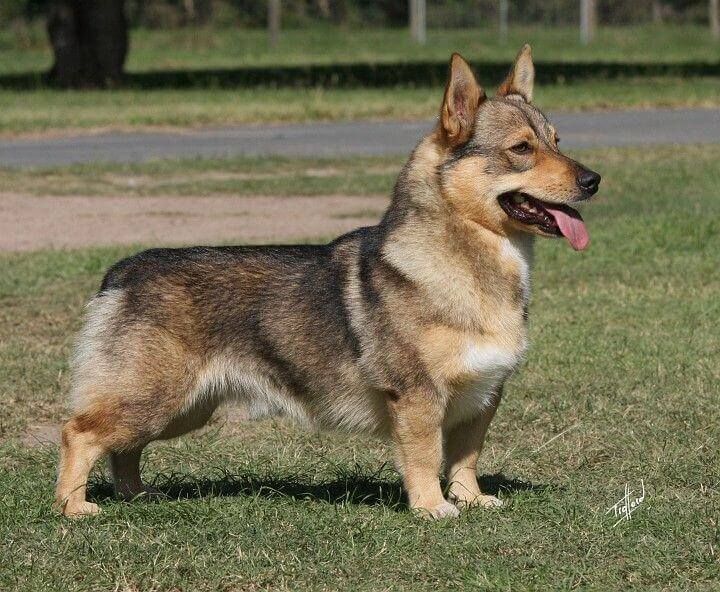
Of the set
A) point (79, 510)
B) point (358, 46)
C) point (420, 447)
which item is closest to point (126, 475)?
point (79, 510)

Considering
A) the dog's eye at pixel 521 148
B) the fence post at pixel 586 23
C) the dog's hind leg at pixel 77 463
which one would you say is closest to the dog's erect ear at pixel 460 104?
the dog's eye at pixel 521 148

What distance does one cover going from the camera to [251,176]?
16.2 m

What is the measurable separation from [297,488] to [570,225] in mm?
1566

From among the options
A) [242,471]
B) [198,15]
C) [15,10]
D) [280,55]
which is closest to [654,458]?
[242,471]

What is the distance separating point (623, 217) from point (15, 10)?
131 ft

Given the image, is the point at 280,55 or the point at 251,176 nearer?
the point at 251,176

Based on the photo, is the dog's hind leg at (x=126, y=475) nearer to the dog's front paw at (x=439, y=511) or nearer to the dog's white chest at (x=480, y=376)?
the dog's front paw at (x=439, y=511)

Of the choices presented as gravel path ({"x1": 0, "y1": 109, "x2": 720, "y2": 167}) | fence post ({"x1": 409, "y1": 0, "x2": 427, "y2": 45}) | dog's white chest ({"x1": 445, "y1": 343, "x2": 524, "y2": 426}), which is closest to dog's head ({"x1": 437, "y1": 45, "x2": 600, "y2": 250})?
dog's white chest ({"x1": 445, "y1": 343, "x2": 524, "y2": 426})

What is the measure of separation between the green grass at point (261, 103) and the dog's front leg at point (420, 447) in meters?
16.4

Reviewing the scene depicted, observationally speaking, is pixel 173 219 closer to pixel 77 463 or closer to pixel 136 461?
pixel 136 461

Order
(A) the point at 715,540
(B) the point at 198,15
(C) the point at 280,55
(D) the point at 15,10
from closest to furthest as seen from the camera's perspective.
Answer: (A) the point at 715,540 < (C) the point at 280,55 < (D) the point at 15,10 < (B) the point at 198,15

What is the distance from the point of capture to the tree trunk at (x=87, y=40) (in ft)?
94.5

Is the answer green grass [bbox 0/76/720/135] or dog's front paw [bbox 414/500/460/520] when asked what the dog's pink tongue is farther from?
green grass [bbox 0/76/720/135]

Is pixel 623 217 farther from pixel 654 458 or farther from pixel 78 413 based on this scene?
pixel 78 413
